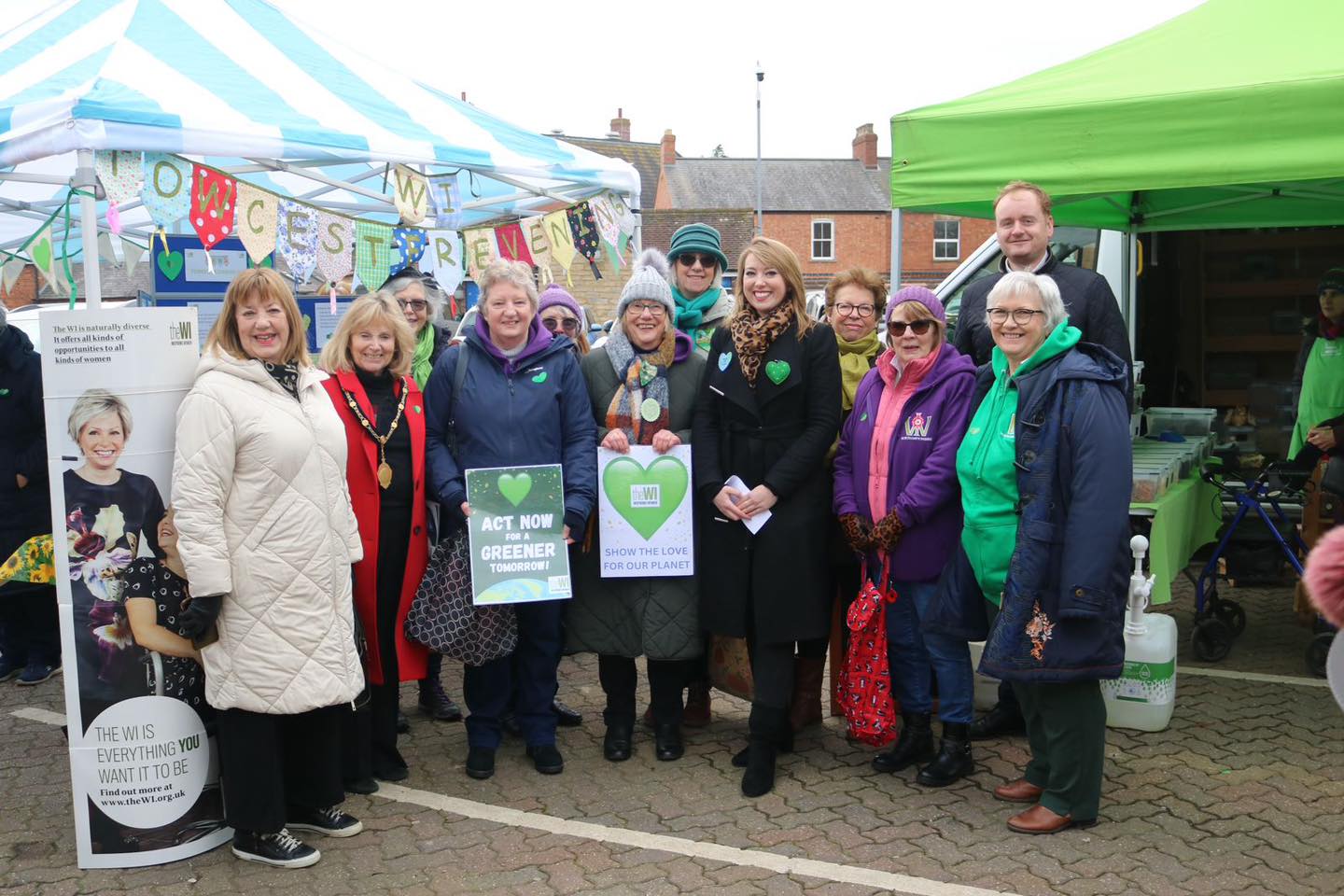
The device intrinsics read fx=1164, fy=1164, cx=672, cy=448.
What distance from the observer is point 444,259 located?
6.76 meters

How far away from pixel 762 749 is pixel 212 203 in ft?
11.9

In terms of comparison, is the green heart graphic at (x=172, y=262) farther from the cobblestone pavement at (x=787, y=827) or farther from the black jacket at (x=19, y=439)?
the cobblestone pavement at (x=787, y=827)

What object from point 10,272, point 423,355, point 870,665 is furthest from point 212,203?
point 10,272

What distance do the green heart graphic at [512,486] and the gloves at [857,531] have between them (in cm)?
120

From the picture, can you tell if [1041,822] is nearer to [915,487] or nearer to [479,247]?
[915,487]

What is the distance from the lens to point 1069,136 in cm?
509

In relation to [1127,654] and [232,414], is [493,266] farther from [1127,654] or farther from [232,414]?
[1127,654]

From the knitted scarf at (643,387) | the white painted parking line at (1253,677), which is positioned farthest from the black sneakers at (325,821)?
the white painted parking line at (1253,677)

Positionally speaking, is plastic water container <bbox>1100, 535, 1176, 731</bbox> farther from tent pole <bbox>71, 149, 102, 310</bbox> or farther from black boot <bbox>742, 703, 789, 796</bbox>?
tent pole <bbox>71, 149, 102, 310</bbox>

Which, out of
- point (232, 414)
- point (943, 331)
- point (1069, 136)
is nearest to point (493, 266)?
point (232, 414)

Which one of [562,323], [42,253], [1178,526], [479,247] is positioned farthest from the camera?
[42,253]

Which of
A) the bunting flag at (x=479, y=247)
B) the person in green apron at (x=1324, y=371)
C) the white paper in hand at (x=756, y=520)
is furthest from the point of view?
the bunting flag at (x=479, y=247)

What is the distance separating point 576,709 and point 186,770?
1.94m

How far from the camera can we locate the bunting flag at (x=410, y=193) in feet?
20.9
